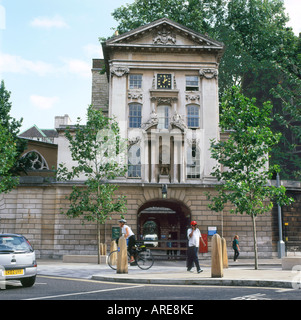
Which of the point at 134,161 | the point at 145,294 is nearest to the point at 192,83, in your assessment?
the point at 134,161

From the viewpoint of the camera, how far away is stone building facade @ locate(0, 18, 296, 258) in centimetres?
2917

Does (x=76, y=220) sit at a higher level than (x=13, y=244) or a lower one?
higher

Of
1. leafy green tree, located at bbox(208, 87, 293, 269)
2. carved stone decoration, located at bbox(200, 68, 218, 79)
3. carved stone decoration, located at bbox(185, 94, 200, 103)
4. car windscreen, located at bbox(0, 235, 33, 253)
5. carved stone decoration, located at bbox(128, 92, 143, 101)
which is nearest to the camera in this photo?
car windscreen, located at bbox(0, 235, 33, 253)

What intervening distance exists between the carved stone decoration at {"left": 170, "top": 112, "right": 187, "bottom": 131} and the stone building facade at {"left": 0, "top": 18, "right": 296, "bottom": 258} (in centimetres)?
7

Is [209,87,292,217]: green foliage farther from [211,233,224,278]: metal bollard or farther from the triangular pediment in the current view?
the triangular pediment

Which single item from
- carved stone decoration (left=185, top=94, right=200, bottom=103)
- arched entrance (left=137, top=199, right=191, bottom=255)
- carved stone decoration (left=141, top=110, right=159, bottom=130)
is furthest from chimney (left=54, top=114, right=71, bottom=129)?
carved stone decoration (left=185, top=94, right=200, bottom=103)

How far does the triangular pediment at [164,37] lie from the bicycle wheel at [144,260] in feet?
62.3

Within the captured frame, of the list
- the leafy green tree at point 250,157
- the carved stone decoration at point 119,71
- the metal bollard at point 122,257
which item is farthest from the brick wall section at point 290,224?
the metal bollard at point 122,257

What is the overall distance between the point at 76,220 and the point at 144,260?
543 inches

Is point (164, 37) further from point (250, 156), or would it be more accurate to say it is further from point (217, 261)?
point (217, 261)

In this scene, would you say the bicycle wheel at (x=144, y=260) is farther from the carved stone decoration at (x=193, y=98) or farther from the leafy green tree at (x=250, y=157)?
the carved stone decoration at (x=193, y=98)

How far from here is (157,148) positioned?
30422mm
